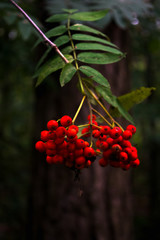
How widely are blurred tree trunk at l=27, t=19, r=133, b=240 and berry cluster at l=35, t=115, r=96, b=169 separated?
5.49ft

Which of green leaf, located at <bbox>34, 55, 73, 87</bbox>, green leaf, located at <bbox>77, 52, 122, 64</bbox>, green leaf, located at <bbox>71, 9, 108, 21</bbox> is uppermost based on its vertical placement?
green leaf, located at <bbox>71, 9, 108, 21</bbox>

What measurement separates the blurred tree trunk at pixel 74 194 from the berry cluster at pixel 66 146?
1674mm

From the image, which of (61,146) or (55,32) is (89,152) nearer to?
(61,146)

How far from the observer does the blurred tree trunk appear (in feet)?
8.26

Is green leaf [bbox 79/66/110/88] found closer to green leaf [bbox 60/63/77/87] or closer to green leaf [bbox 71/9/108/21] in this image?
green leaf [bbox 60/63/77/87]

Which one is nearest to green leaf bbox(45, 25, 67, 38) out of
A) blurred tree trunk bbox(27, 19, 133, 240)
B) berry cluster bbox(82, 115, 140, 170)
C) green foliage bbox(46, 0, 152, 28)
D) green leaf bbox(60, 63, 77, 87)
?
green leaf bbox(60, 63, 77, 87)

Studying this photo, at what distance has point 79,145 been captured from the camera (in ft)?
2.93

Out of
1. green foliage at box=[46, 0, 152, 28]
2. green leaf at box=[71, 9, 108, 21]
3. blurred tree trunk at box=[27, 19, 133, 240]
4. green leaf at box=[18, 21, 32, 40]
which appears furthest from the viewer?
blurred tree trunk at box=[27, 19, 133, 240]

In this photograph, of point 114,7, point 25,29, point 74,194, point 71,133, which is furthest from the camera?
point 74,194

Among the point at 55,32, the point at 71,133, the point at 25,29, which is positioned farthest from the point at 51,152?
the point at 25,29

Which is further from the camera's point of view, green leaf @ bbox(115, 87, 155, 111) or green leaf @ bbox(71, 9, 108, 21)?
green leaf @ bbox(71, 9, 108, 21)

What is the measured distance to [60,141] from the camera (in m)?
0.86

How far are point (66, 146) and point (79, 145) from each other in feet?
0.18

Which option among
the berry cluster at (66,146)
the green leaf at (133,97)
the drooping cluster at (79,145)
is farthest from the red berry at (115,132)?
the green leaf at (133,97)
